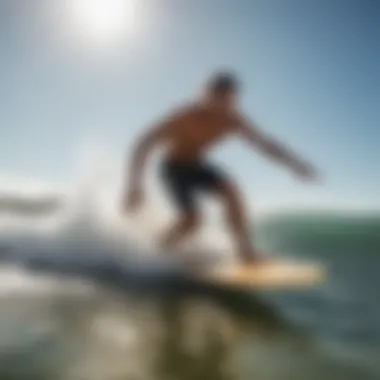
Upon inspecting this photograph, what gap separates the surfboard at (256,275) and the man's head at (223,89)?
363 mm

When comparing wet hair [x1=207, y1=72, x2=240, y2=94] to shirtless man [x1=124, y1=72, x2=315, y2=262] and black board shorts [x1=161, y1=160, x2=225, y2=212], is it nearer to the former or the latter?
shirtless man [x1=124, y1=72, x2=315, y2=262]

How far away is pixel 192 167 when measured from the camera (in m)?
1.51

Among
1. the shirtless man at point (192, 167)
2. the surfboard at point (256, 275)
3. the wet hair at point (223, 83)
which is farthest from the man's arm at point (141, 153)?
the surfboard at point (256, 275)

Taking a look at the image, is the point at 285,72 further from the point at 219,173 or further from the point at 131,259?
the point at 131,259

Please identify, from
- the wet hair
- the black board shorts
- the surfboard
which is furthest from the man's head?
the surfboard

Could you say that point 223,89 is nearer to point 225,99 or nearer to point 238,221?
point 225,99

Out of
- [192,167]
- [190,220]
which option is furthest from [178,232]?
[192,167]

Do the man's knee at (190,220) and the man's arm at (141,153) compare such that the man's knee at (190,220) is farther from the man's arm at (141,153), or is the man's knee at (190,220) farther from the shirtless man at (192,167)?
the man's arm at (141,153)

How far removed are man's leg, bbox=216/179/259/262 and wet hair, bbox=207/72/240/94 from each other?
205 millimetres

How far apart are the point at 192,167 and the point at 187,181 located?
0.03 meters

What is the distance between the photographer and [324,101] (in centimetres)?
159

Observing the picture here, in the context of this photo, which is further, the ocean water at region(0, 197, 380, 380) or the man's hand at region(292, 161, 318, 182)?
the man's hand at region(292, 161, 318, 182)

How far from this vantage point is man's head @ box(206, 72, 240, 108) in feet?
4.98

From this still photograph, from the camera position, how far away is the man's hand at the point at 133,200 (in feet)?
4.89
